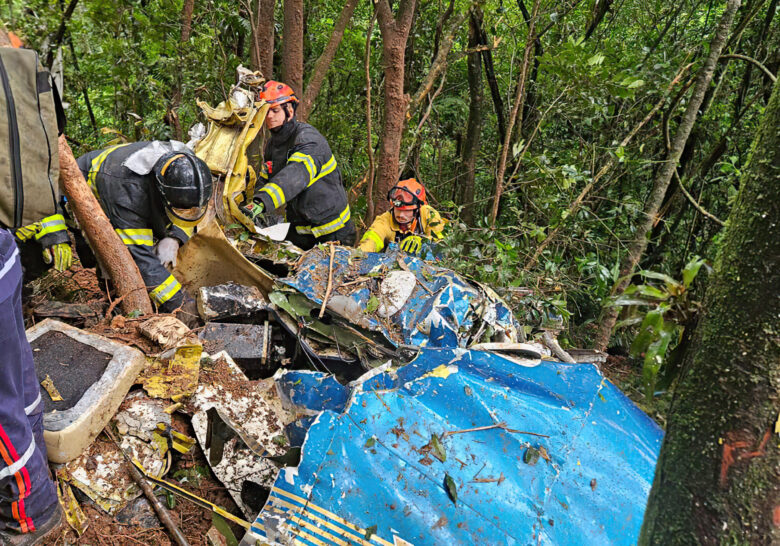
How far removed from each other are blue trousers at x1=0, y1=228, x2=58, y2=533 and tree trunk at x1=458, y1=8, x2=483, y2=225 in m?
5.13

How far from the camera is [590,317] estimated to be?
574 cm

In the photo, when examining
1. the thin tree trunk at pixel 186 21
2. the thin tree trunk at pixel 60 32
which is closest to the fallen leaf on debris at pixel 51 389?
the thin tree trunk at pixel 60 32

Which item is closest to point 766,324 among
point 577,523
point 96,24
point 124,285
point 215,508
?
point 577,523

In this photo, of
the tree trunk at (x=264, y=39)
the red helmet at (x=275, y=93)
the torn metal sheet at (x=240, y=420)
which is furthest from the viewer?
the tree trunk at (x=264, y=39)

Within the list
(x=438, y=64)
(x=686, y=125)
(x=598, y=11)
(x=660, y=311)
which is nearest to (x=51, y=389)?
(x=660, y=311)

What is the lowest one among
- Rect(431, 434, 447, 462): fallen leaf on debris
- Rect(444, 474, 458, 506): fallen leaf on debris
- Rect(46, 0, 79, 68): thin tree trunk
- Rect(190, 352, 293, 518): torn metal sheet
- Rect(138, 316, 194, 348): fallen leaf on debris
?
Rect(190, 352, 293, 518): torn metal sheet

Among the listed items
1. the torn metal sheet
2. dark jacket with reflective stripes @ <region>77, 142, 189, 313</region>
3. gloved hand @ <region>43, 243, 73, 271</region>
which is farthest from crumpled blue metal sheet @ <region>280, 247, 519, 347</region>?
gloved hand @ <region>43, 243, 73, 271</region>

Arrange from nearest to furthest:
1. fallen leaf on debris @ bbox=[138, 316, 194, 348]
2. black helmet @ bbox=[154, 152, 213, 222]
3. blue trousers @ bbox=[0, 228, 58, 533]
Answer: blue trousers @ bbox=[0, 228, 58, 533] → fallen leaf on debris @ bbox=[138, 316, 194, 348] → black helmet @ bbox=[154, 152, 213, 222]

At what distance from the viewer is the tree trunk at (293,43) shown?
4.16 metres

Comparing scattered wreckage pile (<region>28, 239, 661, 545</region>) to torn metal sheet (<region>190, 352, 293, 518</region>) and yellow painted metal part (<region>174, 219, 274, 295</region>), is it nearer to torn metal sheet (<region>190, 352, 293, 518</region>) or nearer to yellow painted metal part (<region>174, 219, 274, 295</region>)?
torn metal sheet (<region>190, 352, 293, 518</region>)

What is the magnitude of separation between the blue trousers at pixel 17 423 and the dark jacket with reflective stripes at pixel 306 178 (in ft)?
7.22

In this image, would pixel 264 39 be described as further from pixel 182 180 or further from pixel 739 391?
pixel 739 391

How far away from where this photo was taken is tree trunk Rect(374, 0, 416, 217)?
151 inches

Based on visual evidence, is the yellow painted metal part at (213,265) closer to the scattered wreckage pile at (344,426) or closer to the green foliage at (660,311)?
the scattered wreckage pile at (344,426)
